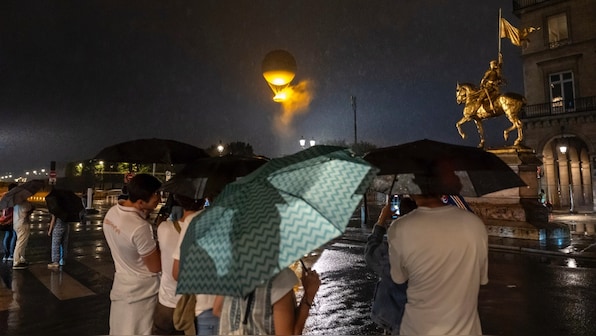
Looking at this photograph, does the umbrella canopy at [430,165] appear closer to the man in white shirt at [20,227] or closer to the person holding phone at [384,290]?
the person holding phone at [384,290]

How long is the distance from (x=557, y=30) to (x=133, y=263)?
37.2 m

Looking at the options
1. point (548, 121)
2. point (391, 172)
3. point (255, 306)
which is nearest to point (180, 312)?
point (255, 306)

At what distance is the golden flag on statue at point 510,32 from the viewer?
56.2 feet

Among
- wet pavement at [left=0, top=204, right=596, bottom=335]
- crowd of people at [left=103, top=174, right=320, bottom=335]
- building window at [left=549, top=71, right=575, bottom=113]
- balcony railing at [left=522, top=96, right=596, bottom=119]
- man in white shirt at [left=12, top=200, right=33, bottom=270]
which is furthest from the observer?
building window at [left=549, top=71, right=575, bottom=113]

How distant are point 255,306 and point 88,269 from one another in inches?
380

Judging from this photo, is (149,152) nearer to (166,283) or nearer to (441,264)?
(166,283)

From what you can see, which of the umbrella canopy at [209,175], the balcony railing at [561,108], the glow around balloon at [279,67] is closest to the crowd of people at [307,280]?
the umbrella canopy at [209,175]

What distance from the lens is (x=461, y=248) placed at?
240 cm

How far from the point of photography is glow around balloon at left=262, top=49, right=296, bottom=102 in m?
5.79

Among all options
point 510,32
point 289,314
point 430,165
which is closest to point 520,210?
point 510,32

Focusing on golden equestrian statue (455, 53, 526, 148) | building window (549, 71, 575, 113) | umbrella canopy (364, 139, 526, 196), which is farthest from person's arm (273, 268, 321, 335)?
building window (549, 71, 575, 113)

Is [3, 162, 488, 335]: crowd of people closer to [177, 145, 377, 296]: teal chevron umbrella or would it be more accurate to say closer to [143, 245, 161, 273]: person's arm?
[143, 245, 161, 273]: person's arm

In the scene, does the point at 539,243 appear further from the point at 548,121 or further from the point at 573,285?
the point at 548,121

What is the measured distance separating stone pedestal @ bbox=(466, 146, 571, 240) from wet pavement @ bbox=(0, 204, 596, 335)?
5.64 feet
